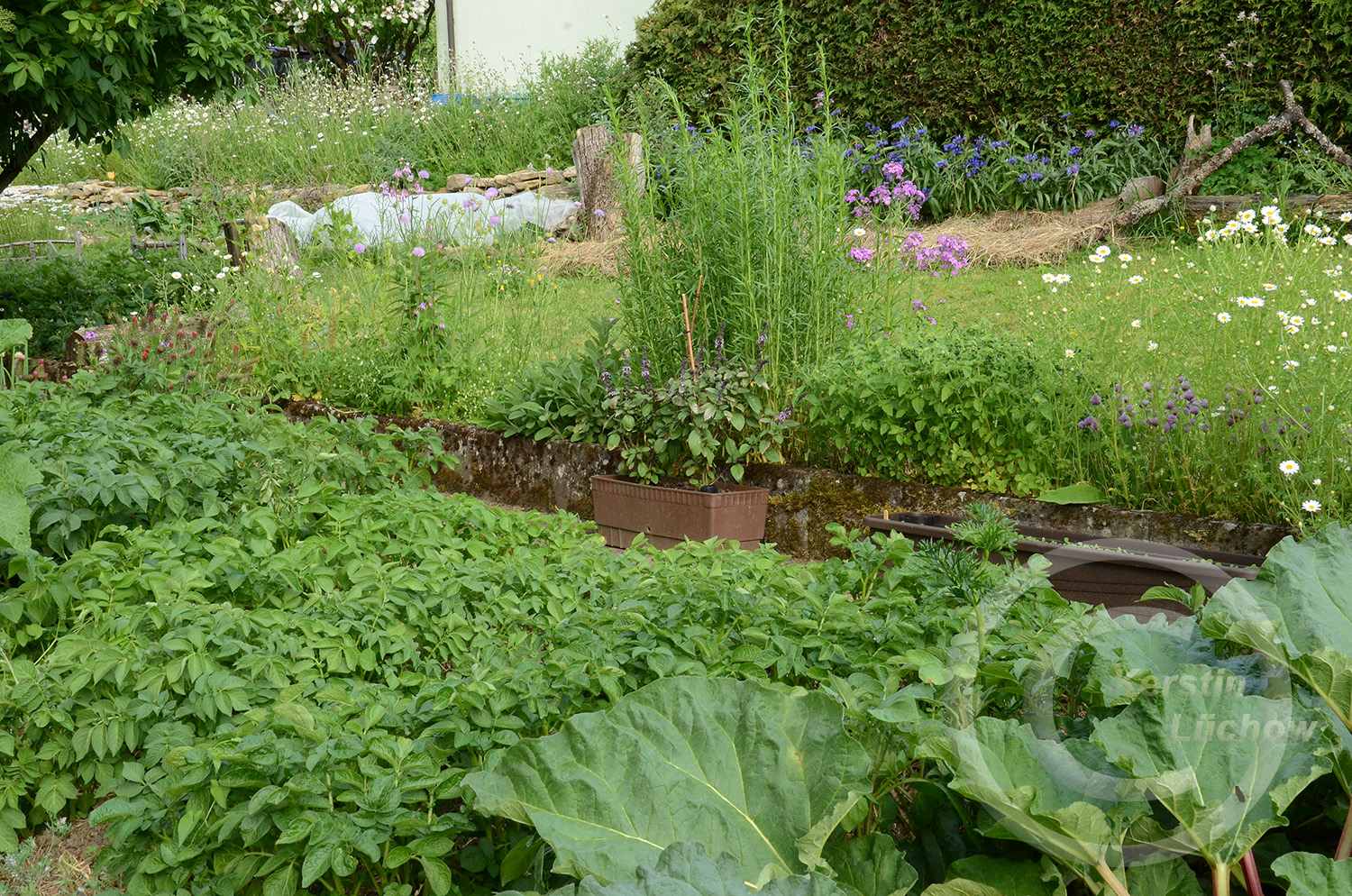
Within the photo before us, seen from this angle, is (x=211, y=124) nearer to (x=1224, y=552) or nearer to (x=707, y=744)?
(x=1224, y=552)

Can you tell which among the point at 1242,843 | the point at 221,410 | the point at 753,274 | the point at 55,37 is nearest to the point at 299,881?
the point at 1242,843

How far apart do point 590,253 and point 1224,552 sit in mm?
7392

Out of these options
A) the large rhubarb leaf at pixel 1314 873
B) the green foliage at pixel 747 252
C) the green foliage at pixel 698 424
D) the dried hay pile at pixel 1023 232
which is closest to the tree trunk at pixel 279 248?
the green foliage at pixel 747 252

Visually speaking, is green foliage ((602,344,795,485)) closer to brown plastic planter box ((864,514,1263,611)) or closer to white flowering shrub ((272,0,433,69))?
brown plastic planter box ((864,514,1263,611))

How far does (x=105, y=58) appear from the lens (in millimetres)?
6004

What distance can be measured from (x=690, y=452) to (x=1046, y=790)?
3879 millimetres

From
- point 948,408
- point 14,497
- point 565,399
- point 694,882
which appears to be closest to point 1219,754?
point 694,882

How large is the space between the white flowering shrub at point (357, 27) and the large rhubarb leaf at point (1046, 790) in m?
25.7

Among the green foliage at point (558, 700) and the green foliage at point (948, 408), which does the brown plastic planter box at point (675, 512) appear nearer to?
the green foliage at point (948, 408)

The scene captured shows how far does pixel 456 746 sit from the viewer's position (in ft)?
6.25

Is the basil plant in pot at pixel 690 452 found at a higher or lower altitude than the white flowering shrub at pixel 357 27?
lower

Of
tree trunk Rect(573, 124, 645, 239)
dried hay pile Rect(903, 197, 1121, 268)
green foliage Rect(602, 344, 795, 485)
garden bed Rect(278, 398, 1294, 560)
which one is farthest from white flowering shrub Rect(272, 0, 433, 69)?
green foliage Rect(602, 344, 795, 485)

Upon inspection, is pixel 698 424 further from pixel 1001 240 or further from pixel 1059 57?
pixel 1059 57

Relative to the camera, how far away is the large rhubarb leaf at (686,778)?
126 cm
